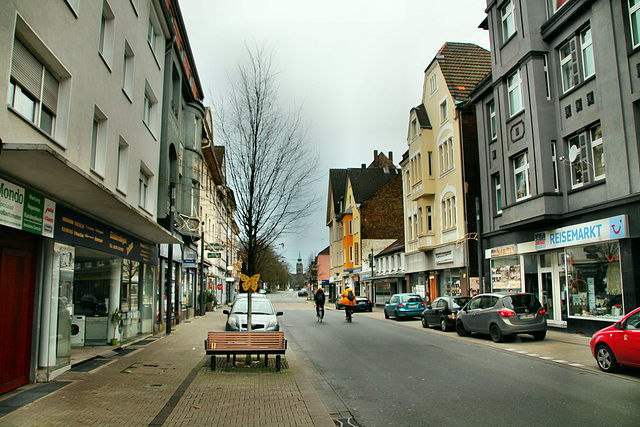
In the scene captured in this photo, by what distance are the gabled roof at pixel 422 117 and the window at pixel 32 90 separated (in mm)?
27009

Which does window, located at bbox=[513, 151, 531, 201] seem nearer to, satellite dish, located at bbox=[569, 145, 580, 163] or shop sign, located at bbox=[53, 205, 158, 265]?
satellite dish, located at bbox=[569, 145, 580, 163]

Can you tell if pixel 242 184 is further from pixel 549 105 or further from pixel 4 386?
pixel 549 105

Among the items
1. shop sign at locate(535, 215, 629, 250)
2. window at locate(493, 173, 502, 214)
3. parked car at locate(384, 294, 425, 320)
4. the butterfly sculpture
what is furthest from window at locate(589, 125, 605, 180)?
parked car at locate(384, 294, 425, 320)

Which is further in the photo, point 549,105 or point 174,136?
point 174,136

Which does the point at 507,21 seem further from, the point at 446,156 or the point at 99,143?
the point at 99,143

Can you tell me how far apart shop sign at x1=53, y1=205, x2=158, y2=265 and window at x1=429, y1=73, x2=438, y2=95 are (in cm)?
2246

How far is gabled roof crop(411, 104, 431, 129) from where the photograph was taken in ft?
111

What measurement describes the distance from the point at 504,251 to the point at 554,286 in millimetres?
3685

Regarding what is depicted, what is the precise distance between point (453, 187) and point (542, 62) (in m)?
11.6

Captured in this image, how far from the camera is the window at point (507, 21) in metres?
22.0

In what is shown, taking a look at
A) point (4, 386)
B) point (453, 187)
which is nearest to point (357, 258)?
point (453, 187)

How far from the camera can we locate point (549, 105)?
63.8ft

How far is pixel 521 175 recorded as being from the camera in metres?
21.8

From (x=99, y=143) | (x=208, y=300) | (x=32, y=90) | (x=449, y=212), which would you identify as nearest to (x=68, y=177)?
(x=32, y=90)
